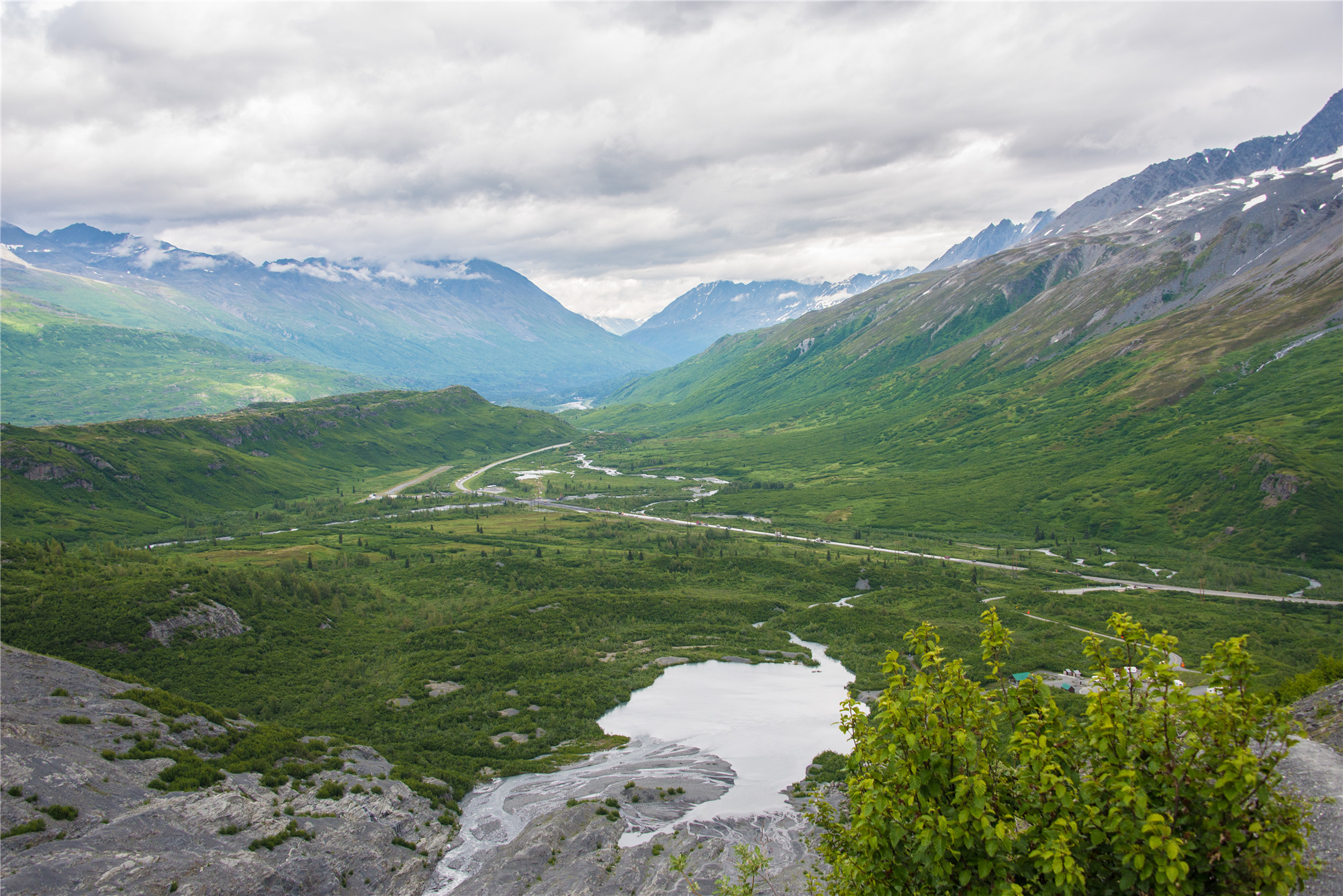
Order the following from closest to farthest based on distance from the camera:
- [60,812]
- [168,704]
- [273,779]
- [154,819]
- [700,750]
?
[60,812] → [154,819] → [273,779] → [168,704] → [700,750]

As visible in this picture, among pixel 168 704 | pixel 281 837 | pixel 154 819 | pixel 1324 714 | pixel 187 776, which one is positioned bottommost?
pixel 281 837

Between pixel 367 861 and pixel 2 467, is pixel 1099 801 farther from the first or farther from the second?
pixel 2 467

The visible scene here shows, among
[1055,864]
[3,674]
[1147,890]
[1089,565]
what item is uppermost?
[1055,864]

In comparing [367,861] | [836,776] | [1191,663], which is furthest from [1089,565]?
[367,861]

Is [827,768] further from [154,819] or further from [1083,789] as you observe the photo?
[1083,789]

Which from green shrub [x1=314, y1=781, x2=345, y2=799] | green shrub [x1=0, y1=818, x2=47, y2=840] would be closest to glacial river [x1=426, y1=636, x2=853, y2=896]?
green shrub [x1=314, y1=781, x2=345, y2=799]

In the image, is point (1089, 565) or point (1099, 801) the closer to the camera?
point (1099, 801)

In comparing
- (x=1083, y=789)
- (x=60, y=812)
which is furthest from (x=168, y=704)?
(x=1083, y=789)
